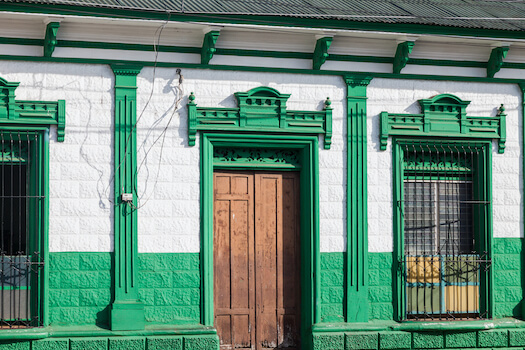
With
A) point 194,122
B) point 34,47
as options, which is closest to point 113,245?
point 194,122

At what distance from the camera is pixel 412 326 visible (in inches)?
427

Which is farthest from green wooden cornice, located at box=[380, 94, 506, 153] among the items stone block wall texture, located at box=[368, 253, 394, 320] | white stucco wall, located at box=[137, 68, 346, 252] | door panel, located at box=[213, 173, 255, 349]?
door panel, located at box=[213, 173, 255, 349]

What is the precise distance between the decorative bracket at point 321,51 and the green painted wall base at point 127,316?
3860 millimetres

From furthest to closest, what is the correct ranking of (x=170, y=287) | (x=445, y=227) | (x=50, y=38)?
(x=445, y=227) < (x=170, y=287) < (x=50, y=38)

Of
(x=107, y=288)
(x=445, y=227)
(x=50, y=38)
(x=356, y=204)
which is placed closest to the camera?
(x=50, y=38)

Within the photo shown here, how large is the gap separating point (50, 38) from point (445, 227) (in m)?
5.83

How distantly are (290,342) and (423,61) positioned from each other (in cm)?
423

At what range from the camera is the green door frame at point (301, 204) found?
10.4 m

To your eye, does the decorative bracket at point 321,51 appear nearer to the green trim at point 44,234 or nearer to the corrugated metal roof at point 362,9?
the corrugated metal roof at point 362,9

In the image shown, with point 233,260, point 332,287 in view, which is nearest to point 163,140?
point 233,260

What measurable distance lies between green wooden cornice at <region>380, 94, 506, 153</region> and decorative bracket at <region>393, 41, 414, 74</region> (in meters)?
0.55

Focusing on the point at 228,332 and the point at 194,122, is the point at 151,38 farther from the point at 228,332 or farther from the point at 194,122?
the point at 228,332

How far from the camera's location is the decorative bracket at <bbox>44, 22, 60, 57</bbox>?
9805 millimetres

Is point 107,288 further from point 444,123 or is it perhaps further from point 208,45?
point 444,123
